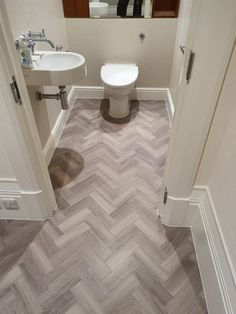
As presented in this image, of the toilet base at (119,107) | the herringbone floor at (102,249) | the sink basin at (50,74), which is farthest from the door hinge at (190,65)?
the toilet base at (119,107)

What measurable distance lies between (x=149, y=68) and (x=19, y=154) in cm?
183

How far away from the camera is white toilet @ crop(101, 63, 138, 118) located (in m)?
2.14

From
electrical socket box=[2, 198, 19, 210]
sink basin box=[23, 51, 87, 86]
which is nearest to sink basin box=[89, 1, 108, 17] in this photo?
sink basin box=[23, 51, 87, 86]

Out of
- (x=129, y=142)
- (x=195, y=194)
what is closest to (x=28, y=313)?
(x=195, y=194)

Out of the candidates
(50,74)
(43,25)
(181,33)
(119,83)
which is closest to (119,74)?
(119,83)

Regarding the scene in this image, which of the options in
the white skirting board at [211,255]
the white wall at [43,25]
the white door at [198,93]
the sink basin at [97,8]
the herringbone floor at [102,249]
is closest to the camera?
the white door at [198,93]

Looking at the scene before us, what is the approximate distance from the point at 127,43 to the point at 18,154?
5.71 feet

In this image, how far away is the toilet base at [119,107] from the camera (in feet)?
7.69

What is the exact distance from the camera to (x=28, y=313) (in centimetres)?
114

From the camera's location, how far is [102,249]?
1.40m

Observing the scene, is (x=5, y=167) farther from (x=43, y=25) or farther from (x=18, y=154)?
(x=43, y=25)

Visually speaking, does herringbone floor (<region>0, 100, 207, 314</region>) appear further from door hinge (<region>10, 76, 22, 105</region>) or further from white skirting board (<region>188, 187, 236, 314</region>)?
door hinge (<region>10, 76, 22, 105</region>)

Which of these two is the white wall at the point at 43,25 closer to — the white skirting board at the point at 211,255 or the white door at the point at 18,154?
the white door at the point at 18,154

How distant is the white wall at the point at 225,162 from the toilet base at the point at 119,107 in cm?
132
